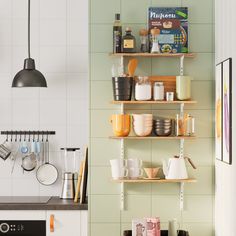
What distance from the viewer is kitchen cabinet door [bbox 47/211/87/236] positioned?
14.6ft

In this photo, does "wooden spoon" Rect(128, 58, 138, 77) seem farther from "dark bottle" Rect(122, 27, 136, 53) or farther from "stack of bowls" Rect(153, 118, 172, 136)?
"stack of bowls" Rect(153, 118, 172, 136)

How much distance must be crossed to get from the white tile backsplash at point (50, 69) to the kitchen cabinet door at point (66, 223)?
639mm

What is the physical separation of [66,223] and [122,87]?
106 centimetres

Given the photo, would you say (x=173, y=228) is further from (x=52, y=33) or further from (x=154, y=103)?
(x=52, y=33)

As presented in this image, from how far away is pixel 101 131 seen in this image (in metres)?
4.40

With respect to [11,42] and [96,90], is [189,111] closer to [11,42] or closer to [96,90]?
[96,90]

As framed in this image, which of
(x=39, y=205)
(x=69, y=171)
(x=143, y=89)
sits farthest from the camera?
(x=69, y=171)

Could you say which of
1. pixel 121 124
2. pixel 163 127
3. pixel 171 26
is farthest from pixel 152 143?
pixel 171 26

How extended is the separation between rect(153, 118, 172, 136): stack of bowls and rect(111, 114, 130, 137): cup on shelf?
190 millimetres

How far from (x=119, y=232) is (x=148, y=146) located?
63cm

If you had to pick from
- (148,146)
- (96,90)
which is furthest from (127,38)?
(148,146)

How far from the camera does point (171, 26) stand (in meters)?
4.34

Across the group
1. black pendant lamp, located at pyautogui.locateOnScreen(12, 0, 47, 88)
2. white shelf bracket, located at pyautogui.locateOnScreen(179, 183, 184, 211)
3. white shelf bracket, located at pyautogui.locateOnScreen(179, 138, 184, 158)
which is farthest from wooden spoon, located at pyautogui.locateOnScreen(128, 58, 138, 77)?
white shelf bracket, located at pyautogui.locateOnScreen(179, 183, 184, 211)

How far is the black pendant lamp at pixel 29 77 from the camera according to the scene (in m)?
4.59
